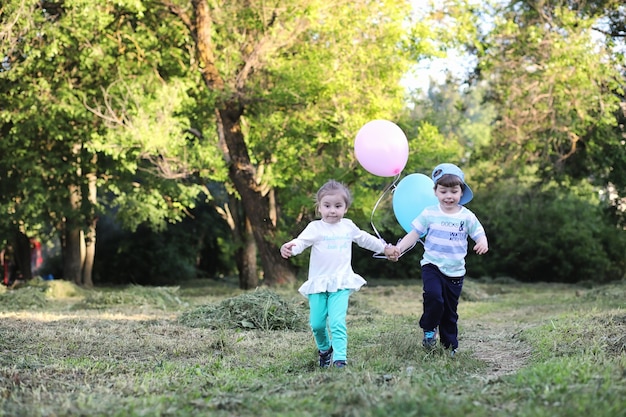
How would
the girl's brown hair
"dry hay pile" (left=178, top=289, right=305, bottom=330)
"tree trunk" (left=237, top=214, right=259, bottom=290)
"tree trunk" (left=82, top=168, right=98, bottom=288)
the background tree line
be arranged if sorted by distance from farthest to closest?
"tree trunk" (left=237, top=214, right=259, bottom=290) < "tree trunk" (left=82, top=168, right=98, bottom=288) < the background tree line < "dry hay pile" (left=178, top=289, right=305, bottom=330) < the girl's brown hair

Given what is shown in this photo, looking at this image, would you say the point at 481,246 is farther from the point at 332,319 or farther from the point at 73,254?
the point at 73,254

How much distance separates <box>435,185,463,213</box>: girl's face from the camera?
625 cm

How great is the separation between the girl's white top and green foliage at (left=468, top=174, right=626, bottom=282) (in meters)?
19.4

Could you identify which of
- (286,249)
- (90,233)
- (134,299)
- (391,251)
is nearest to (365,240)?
(391,251)

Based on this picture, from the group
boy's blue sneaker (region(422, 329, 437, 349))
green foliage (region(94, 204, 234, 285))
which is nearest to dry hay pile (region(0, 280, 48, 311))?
boy's blue sneaker (region(422, 329, 437, 349))

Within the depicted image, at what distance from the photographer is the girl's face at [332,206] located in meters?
5.90

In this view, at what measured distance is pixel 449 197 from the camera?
6246 millimetres

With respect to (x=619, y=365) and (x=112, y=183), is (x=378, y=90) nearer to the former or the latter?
(x=112, y=183)

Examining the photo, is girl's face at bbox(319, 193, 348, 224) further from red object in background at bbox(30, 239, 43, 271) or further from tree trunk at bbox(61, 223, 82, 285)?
red object in background at bbox(30, 239, 43, 271)

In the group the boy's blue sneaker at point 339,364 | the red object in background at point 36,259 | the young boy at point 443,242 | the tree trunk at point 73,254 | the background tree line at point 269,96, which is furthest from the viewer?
the red object in background at point 36,259

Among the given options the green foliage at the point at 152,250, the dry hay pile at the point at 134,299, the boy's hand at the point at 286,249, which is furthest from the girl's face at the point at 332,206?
the green foliage at the point at 152,250

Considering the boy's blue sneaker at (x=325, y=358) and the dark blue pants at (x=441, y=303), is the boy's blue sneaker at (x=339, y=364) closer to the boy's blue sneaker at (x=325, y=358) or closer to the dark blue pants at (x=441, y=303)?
the boy's blue sneaker at (x=325, y=358)

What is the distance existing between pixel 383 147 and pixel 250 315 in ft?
8.55

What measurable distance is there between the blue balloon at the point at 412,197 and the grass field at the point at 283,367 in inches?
43.6
